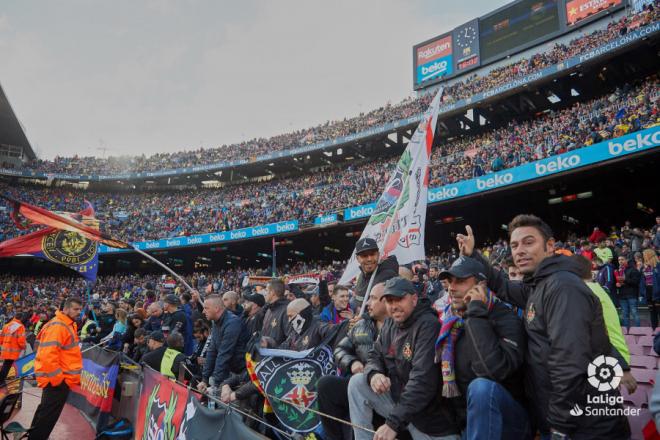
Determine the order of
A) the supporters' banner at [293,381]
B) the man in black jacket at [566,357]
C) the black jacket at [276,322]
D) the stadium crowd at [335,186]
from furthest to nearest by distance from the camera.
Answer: the stadium crowd at [335,186] → the black jacket at [276,322] → the supporters' banner at [293,381] → the man in black jacket at [566,357]

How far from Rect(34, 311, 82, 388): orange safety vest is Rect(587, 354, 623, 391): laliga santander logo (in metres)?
5.67

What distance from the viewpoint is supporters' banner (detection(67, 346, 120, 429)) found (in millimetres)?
6062

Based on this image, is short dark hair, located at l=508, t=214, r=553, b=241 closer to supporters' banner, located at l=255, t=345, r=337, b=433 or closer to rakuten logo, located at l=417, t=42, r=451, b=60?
supporters' banner, located at l=255, t=345, r=337, b=433

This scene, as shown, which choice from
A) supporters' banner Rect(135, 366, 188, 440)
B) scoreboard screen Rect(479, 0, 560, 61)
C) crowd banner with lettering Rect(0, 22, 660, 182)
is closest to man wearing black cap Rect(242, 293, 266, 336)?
supporters' banner Rect(135, 366, 188, 440)

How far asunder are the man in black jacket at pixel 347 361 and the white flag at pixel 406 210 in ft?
2.34

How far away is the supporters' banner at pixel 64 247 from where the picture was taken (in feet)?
27.1

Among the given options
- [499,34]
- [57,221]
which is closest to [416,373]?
[57,221]

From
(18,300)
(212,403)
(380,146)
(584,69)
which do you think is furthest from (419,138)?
(18,300)

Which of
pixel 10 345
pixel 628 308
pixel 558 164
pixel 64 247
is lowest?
pixel 10 345

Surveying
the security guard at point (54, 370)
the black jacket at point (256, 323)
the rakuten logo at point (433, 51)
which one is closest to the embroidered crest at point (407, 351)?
the black jacket at point (256, 323)

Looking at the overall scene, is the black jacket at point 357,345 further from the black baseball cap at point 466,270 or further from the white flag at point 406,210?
the black baseball cap at point 466,270

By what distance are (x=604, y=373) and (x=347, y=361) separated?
1.79 m

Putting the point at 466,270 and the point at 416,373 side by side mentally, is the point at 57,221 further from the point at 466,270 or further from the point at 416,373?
the point at 466,270

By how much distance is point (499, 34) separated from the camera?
2759 centimetres
